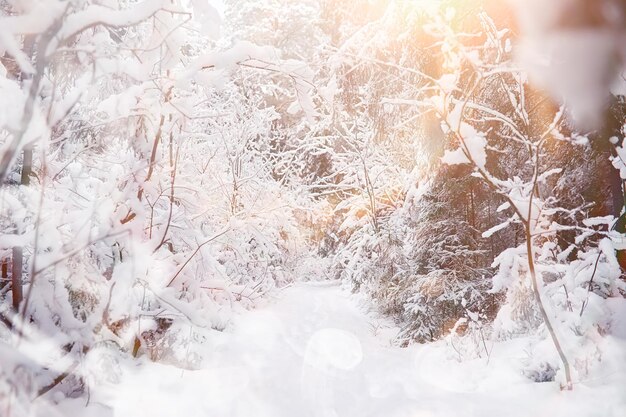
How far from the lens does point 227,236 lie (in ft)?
20.0

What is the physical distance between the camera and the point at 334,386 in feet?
13.1

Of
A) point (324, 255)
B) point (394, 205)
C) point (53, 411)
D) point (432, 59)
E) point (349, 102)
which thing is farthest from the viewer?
point (324, 255)

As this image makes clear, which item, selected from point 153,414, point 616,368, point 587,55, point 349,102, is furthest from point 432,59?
point 153,414

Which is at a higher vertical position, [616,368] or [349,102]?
[349,102]

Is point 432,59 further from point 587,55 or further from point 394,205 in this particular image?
point 394,205

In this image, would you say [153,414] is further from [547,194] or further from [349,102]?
[547,194]

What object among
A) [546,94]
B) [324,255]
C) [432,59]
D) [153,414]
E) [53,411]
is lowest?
[324,255]

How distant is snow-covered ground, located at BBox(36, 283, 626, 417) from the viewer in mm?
2551

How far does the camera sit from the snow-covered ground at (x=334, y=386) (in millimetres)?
2551

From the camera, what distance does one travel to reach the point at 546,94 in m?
4.59

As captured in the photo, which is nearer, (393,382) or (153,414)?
(153,414)

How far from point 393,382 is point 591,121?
2997 mm

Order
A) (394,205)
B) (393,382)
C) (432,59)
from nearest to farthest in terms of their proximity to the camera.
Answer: (393,382) → (432,59) → (394,205)

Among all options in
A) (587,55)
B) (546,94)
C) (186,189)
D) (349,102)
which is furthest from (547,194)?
(186,189)
